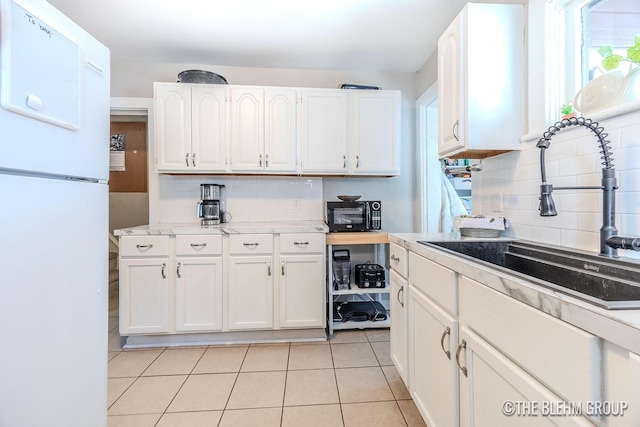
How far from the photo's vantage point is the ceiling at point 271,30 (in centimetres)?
200

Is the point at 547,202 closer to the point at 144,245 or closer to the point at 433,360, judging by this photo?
the point at 433,360

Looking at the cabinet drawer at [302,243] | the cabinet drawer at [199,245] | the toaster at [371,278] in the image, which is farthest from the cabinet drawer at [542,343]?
the cabinet drawer at [199,245]

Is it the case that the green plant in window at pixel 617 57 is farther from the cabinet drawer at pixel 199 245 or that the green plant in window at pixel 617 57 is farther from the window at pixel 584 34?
the cabinet drawer at pixel 199 245

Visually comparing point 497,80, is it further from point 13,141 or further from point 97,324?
point 97,324

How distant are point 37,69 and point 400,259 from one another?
5.16 feet

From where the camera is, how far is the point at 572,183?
47.7 inches

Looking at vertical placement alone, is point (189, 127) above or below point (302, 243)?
above

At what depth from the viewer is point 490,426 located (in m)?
0.82

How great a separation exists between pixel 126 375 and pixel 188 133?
1.86 meters

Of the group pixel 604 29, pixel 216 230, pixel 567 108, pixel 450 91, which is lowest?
pixel 216 230

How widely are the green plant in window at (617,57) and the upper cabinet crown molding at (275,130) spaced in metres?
1.61

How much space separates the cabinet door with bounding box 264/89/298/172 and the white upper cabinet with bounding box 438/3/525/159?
4.71 ft

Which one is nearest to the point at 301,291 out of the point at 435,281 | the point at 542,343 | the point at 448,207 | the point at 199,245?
the point at 199,245

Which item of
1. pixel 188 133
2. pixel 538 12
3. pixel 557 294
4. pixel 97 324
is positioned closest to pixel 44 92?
pixel 97 324
